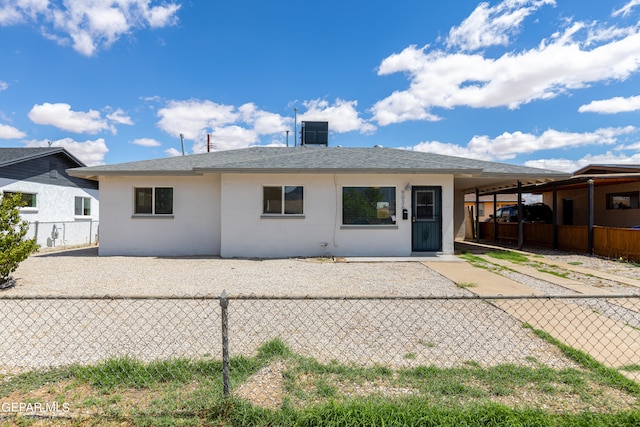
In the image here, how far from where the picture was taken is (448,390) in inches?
110

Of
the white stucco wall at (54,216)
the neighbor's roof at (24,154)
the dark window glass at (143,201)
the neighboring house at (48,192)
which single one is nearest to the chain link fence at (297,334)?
the dark window glass at (143,201)

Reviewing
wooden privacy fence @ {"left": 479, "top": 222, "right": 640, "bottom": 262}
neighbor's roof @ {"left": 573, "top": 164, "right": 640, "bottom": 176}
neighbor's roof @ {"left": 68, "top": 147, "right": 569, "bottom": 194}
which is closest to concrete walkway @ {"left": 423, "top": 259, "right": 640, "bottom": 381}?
neighbor's roof @ {"left": 68, "top": 147, "right": 569, "bottom": 194}

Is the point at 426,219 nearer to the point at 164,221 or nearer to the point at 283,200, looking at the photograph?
the point at 283,200

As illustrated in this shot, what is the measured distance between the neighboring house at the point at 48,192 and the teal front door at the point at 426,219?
15.7m

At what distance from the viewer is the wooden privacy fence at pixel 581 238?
1064cm

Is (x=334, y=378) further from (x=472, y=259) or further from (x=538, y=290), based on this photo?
(x=472, y=259)

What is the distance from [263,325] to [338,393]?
6.94 feet

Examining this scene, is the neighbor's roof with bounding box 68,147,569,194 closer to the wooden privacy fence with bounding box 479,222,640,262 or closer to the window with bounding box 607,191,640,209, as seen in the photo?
the wooden privacy fence with bounding box 479,222,640,262

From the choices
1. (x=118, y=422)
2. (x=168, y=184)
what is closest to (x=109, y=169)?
(x=168, y=184)

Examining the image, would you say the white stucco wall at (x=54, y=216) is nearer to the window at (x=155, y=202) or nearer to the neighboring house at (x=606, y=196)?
the window at (x=155, y=202)

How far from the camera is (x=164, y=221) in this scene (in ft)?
38.8

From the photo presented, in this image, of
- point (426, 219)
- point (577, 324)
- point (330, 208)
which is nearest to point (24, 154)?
point (330, 208)

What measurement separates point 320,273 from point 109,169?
8.47m

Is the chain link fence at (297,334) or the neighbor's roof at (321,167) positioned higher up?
the neighbor's roof at (321,167)
